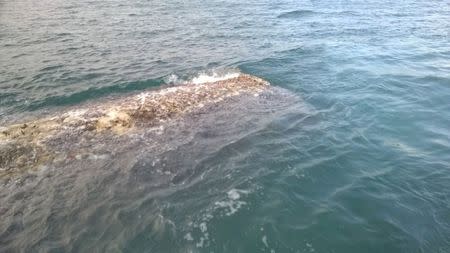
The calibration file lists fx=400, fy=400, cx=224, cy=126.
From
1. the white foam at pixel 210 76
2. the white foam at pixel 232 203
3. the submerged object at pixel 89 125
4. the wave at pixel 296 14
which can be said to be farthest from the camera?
the wave at pixel 296 14

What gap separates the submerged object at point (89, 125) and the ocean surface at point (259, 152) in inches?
25.5

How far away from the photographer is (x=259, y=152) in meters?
A: 10.3

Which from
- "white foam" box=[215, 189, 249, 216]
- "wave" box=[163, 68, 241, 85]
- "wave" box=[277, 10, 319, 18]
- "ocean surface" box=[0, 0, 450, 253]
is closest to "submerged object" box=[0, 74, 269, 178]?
"ocean surface" box=[0, 0, 450, 253]

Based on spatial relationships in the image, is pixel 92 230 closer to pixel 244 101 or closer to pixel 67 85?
pixel 244 101

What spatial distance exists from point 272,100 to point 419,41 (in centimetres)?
1129

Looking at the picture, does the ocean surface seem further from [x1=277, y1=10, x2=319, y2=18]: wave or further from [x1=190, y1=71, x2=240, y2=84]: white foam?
[x1=277, y1=10, x2=319, y2=18]: wave

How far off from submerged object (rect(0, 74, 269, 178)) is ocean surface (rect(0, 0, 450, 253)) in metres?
0.65

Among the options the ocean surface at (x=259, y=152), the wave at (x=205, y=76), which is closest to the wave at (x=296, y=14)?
the ocean surface at (x=259, y=152)

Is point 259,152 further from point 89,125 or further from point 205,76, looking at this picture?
point 205,76

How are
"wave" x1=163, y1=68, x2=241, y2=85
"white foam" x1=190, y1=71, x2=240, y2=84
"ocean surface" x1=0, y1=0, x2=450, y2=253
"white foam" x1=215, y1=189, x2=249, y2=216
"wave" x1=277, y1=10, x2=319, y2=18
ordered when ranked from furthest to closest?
1. "wave" x1=277, y1=10, x2=319, y2=18
2. "white foam" x1=190, y1=71, x2=240, y2=84
3. "wave" x1=163, y1=68, x2=241, y2=85
4. "white foam" x1=215, y1=189, x2=249, y2=216
5. "ocean surface" x1=0, y1=0, x2=450, y2=253

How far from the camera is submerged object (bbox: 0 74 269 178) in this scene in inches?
369

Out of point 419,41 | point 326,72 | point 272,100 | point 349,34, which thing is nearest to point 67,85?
point 272,100

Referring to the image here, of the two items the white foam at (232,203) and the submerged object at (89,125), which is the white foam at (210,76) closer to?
the submerged object at (89,125)

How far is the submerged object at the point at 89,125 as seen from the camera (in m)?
9.38
